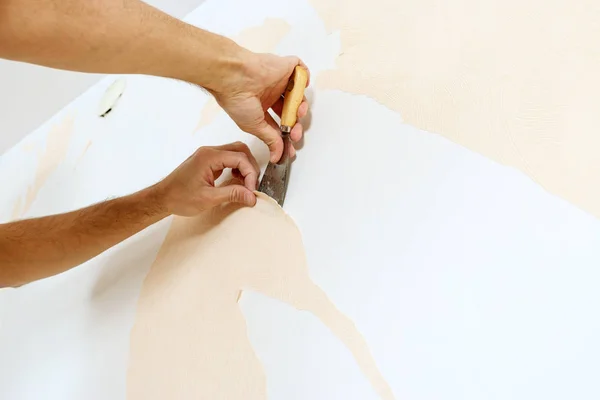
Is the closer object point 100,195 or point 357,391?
point 357,391

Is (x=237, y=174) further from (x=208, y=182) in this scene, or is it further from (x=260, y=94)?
(x=260, y=94)

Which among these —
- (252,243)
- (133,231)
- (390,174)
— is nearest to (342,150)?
(390,174)

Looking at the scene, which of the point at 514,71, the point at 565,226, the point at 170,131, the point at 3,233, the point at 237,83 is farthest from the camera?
the point at 170,131

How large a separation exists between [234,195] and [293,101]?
0.20m

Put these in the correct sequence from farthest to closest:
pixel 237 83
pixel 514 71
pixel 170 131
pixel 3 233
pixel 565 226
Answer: pixel 170 131 < pixel 3 233 < pixel 237 83 < pixel 514 71 < pixel 565 226

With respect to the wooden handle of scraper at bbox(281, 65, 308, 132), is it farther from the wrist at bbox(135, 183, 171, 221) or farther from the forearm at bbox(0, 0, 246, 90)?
the wrist at bbox(135, 183, 171, 221)

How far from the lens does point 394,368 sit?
2.26 ft

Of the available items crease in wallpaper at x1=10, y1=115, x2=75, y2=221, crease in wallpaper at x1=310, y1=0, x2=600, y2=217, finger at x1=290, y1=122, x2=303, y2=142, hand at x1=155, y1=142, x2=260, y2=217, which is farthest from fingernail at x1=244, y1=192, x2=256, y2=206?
crease in wallpaper at x1=10, y1=115, x2=75, y2=221

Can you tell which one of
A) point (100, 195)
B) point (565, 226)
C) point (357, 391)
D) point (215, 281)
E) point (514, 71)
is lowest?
point (357, 391)

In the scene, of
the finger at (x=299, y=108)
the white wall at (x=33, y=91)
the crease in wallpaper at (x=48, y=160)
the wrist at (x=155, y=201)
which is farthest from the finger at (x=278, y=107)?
the crease in wallpaper at (x=48, y=160)

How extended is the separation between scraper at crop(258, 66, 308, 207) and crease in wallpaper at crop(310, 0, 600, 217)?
81 mm

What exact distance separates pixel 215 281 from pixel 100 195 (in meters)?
0.62

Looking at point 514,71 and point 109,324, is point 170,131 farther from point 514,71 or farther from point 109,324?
point 514,71

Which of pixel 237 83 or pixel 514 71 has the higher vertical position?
pixel 237 83
